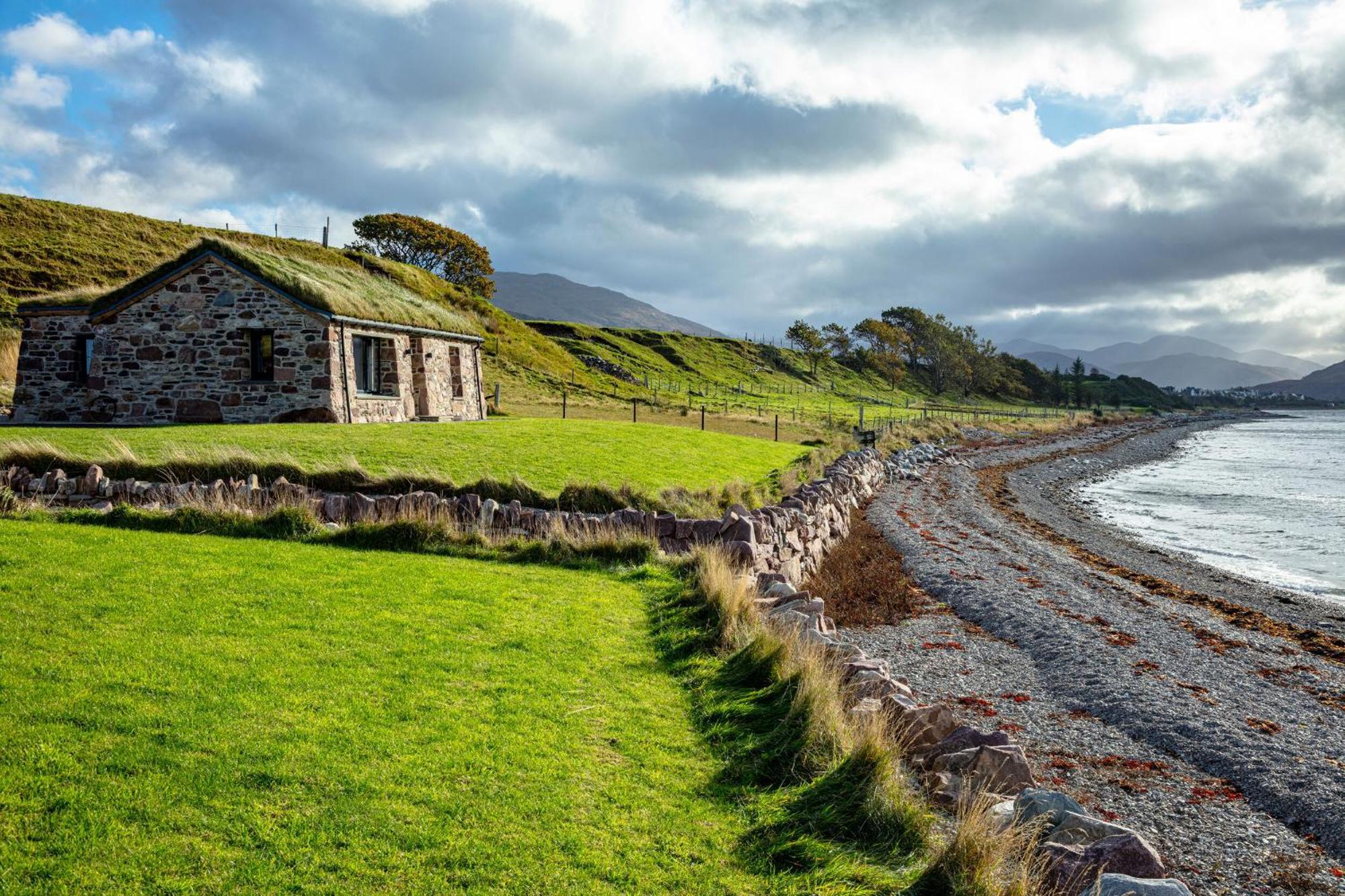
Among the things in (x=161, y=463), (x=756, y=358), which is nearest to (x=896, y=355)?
(x=756, y=358)

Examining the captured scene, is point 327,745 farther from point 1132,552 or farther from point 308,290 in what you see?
Result: point 1132,552

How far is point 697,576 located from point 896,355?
15462 cm

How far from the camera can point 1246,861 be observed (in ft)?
22.8

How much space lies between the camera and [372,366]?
2991 cm

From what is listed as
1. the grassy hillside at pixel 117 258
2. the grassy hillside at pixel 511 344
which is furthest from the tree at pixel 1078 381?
the grassy hillside at pixel 117 258

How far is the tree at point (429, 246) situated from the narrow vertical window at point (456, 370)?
5036 centimetres

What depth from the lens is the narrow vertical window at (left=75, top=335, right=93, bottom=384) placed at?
2875 centimetres

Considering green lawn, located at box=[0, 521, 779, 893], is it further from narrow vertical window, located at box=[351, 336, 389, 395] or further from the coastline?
narrow vertical window, located at box=[351, 336, 389, 395]

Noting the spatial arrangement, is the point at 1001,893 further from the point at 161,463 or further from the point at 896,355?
the point at 896,355

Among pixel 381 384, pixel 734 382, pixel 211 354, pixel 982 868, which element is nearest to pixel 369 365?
pixel 381 384

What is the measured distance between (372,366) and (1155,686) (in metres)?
27.3

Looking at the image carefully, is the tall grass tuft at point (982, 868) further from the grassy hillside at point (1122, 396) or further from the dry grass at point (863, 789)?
the grassy hillside at point (1122, 396)

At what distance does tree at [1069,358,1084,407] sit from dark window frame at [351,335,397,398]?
520 feet

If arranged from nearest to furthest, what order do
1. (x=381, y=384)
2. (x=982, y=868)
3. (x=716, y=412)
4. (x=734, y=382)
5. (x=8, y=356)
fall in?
(x=982, y=868) → (x=381, y=384) → (x=8, y=356) → (x=716, y=412) → (x=734, y=382)
